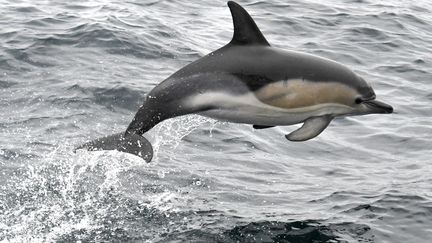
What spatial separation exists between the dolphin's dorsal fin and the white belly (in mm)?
618

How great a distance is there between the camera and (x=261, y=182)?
10.9 metres

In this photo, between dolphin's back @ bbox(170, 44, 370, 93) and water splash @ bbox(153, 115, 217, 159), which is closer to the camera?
dolphin's back @ bbox(170, 44, 370, 93)

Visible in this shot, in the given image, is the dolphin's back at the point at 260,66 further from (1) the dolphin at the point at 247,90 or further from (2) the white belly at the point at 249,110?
(2) the white belly at the point at 249,110

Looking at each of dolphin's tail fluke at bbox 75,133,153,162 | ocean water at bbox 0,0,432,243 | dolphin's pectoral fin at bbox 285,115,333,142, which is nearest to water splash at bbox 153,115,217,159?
ocean water at bbox 0,0,432,243

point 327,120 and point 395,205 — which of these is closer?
point 327,120

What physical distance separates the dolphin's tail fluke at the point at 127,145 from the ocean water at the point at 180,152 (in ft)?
4.63

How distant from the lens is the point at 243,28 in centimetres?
777

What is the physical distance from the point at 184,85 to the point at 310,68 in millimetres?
1381

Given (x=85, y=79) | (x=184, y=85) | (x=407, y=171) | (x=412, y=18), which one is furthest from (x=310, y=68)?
(x=412, y=18)

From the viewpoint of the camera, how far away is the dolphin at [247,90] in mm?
7426

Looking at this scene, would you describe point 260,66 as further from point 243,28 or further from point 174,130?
point 174,130

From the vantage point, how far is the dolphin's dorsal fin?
25.5ft

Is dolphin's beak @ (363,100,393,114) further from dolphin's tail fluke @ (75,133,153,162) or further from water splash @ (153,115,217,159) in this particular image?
water splash @ (153,115,217,159)

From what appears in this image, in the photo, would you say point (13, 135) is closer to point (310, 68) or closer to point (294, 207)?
point (294, 207)
